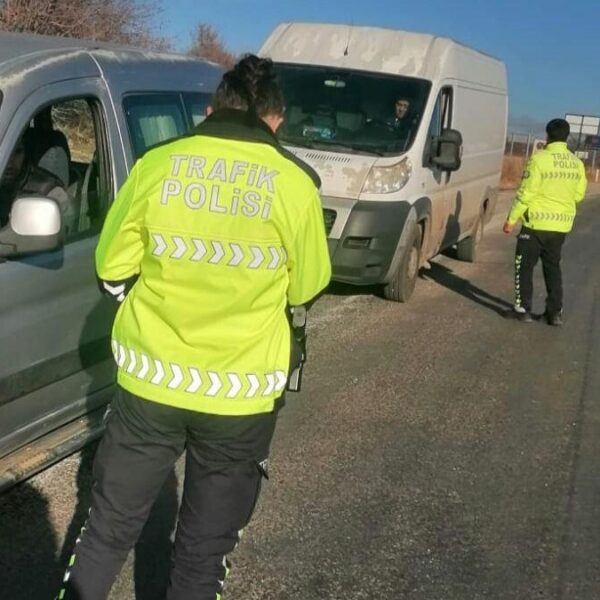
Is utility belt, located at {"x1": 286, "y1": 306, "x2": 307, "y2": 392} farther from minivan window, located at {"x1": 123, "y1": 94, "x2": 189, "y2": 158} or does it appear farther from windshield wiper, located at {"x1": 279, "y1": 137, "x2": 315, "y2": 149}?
windshield wiper, located at {"x1": 279, "y1": 137, "x2": 315, "y2": 149}

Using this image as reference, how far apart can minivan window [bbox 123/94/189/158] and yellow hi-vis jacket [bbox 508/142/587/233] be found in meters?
4.38

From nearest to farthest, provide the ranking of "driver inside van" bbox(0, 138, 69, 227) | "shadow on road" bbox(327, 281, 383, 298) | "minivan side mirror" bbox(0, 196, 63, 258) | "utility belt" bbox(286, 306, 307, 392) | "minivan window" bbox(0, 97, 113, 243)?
"utility belt" bbox(286, 306, 307, 392), "minivan side mirror" bbox(0, 196, 63, 258), "driver inside van" bbox(0, 138, 69, 227), "minivan window" bbox(0, 97, 113, 243), "shadow on road" bbox(327, 281, 383, 298)

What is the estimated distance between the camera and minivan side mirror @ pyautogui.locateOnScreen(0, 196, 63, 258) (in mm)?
3418

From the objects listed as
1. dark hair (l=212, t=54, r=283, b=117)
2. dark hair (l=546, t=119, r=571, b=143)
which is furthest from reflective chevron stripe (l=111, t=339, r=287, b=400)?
dark hair (l=546, t=119, r=571, b=143)

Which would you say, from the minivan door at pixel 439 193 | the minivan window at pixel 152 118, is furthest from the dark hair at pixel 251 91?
the minivan door at pixel 439 193

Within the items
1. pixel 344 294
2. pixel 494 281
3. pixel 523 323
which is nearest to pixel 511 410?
pixel 523 323

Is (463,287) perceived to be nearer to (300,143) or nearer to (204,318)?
(300,143)

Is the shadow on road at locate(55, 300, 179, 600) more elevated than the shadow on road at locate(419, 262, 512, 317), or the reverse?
the shadow on road at locate(55, 300, 179, 600)

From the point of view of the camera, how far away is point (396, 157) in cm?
852

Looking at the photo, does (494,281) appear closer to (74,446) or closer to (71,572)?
(74,446)

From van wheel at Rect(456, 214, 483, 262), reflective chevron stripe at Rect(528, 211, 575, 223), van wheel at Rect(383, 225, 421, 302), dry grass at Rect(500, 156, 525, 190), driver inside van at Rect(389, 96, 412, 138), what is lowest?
dry grass at Rect(500, 156, 525, 190)

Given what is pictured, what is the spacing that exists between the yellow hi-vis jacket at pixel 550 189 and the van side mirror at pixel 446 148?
0.74 meters

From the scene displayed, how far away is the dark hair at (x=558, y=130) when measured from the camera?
329 inches

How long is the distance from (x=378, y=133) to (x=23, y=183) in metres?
5.40
